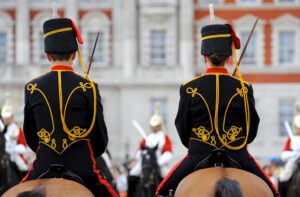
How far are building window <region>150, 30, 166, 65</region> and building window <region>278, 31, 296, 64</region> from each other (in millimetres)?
5642

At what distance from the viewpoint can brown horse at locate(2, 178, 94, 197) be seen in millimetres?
7941

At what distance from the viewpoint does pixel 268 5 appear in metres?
47.8

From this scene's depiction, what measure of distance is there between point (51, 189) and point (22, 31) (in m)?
41.3

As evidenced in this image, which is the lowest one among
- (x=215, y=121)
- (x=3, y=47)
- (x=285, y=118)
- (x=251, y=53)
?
(x=285, y=118)

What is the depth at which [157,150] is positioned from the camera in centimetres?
1952

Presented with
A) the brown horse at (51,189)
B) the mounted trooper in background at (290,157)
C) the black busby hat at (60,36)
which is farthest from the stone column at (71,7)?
the brown horse at (51,189)

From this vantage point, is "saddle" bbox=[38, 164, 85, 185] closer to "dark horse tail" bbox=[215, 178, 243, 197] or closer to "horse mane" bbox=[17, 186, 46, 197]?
"horse mane" bbox=[17, 186, 46, 197]

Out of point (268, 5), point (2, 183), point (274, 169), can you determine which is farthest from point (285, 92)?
point (2, 183)

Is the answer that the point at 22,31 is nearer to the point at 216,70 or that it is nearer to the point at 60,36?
the point at 216,70

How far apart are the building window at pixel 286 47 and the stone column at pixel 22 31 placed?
40.6 ft

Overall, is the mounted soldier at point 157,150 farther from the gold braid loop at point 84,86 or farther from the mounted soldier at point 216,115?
the gold braid loop at point 84,86

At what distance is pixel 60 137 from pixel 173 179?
1268 millimetres

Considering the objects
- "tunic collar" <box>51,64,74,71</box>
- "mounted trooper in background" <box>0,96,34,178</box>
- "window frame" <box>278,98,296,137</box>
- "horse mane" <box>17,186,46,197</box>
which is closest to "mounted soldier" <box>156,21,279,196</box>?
"tunic collar" <box>51,64,74,71</box>

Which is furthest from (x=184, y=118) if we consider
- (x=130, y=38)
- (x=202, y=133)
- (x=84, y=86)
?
(x=130, y=38)
